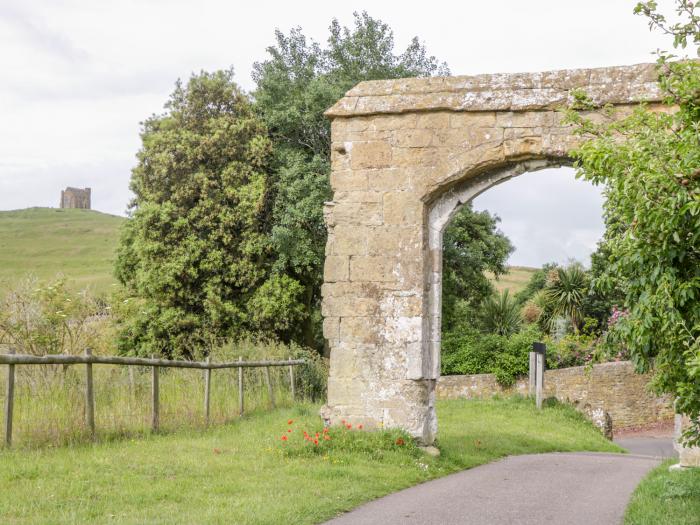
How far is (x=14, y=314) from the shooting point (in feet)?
50.6

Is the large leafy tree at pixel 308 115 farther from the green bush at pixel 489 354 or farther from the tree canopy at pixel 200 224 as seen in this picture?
the green bush at pixel 489 354

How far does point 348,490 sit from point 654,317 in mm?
3752

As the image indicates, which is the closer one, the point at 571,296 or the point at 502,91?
the point at 502,91

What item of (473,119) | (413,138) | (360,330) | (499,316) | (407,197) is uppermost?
(473,119)

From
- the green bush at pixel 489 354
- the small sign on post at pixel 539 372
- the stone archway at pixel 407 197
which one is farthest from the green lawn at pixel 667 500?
the green bush at pixel 489 354

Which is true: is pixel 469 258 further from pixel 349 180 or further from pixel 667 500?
pixel 667 500

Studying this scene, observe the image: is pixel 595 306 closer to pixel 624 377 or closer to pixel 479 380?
pixel 624 377

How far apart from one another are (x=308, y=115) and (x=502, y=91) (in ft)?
43.3

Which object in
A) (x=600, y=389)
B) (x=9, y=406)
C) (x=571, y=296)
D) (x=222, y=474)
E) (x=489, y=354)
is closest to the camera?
(x=222, y=474)

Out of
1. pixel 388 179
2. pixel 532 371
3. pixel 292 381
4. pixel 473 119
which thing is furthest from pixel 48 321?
pixel 532 371

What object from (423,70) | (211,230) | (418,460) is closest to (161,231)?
(211,230)

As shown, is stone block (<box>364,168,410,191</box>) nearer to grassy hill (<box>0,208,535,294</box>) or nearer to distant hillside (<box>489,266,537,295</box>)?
distant hillside (<box>489,266,537,295</box>)

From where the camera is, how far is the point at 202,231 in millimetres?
23297

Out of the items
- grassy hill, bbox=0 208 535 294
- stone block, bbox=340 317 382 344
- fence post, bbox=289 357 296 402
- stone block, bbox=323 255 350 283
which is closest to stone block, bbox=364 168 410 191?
stone block, bbox=323 255 350 283
